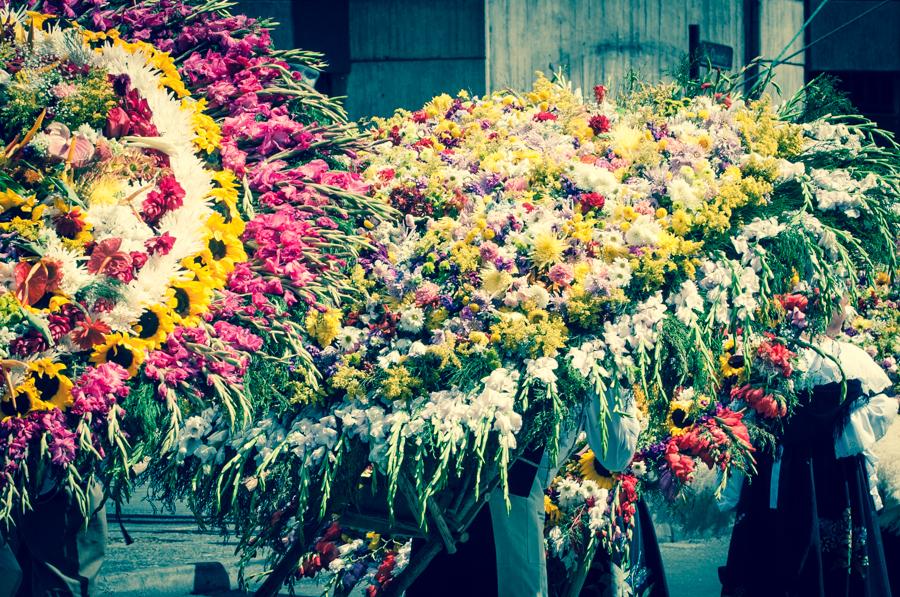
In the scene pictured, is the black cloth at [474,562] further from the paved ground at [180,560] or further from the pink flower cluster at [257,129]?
the paved ground at [180,560]

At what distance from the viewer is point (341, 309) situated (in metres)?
3.18

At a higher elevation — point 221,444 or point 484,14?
point 484,14

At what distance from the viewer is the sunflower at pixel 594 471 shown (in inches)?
144

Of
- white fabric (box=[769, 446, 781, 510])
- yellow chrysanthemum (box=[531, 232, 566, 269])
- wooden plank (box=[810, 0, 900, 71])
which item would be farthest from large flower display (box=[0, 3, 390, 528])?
wooden plank (box=[810, 0, 900, 71])

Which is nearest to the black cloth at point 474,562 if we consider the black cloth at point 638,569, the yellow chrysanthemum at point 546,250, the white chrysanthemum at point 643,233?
the black cloth at point 638,569

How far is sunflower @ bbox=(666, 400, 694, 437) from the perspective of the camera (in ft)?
11.4

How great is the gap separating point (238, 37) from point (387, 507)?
156 centimetres

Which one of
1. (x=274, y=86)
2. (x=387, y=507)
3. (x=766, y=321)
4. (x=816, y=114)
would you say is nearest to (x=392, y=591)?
(x=387, y=507)

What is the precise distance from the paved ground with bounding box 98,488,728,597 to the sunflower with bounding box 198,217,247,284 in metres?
3.16

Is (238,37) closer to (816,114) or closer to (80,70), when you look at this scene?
(80,70)

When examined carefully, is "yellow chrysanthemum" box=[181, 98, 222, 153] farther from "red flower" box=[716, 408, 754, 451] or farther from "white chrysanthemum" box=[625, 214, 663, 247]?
"red flower" box=[716, 408, 754, 451]

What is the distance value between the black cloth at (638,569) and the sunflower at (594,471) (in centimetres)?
26

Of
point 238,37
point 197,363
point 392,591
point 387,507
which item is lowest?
point 392,591

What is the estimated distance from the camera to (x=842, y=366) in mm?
3826
